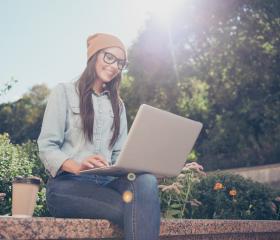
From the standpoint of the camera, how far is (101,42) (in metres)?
3.32

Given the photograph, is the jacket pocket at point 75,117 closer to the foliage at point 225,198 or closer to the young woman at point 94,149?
the young woman at point 94,149

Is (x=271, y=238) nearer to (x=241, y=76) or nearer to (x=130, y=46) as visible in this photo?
(x=241, y=76)

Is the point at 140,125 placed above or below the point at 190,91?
below

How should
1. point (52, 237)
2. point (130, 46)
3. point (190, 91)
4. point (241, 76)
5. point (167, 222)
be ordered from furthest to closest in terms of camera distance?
point (130, 46) < point (190, 91) < point (241, 76) < point (167, 222) < point (52, 237)

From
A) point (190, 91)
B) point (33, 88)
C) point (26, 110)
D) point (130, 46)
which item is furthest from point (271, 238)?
point (33, 88)

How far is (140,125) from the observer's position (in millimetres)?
2768

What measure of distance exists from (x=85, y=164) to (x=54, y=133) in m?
0.34

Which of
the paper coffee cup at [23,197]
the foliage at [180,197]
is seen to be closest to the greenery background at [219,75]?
the foliage at [180,197]

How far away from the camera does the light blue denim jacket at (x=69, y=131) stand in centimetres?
296

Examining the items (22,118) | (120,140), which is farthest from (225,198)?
(22,118)

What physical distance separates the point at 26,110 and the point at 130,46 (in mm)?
8517

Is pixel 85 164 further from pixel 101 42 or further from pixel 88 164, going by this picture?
pixel 101 42

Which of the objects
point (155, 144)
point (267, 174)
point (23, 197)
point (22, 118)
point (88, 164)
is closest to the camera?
point (88, 164)

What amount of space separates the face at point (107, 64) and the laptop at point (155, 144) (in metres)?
0.60
